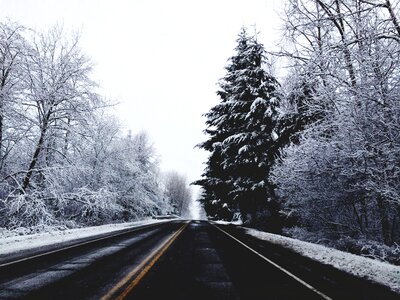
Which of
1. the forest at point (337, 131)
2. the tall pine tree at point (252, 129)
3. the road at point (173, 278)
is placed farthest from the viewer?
the tall pine tree at point (252, 129)

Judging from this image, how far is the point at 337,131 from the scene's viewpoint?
9422 mm

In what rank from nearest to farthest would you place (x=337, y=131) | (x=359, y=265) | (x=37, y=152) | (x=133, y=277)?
(x=133, y=277) < (x=359, y=265) < (x=337, y=131) < (x=37, y=152)

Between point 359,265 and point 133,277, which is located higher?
point 359,265

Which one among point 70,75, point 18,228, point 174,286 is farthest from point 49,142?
point 174,286

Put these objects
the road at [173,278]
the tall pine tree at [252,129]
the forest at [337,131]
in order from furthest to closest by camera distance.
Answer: the tall pine tree at [252,129] → the forest at [337,131] → the road at [173,278]

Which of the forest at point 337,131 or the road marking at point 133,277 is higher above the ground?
the forest at point 337,131

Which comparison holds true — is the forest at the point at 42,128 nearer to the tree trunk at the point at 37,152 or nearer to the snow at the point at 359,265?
the tree trunk at the point at 37,152

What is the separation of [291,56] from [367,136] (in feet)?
11.5

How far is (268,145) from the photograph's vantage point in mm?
19703

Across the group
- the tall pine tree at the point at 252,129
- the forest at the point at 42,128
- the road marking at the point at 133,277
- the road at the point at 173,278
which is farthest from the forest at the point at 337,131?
the forest at the point at 42,128

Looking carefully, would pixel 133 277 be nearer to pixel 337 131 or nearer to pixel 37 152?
pixel 337 131

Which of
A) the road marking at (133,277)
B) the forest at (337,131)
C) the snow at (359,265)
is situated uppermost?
the forest at (337,131)

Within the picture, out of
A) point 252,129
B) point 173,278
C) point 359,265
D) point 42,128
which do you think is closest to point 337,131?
point 359,265

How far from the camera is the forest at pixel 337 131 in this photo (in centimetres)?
733
